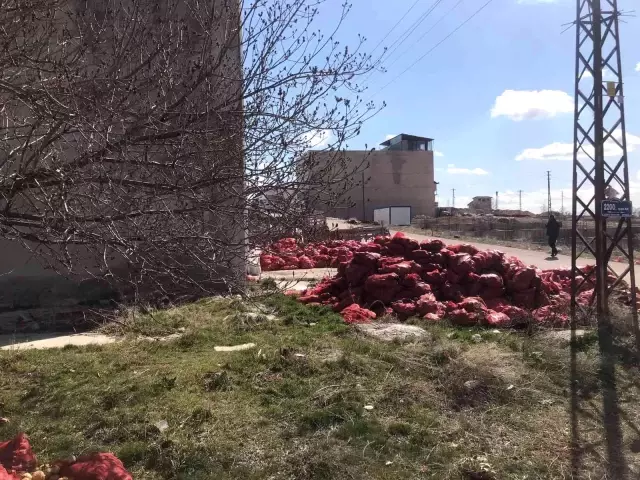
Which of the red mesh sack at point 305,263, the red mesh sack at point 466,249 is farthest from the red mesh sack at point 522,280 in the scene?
the red mesh sack at point 305,263

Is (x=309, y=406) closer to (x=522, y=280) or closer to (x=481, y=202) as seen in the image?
(x=522, y=280)

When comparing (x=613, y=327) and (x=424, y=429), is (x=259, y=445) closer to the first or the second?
(x=424, y=429)

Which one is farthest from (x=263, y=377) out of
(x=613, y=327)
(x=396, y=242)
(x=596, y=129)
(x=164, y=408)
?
(x=396, y=242)

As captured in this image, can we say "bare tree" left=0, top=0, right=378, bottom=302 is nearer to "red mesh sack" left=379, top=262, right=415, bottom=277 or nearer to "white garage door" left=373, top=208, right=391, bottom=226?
"red mesh sack" left=379, top=262, right=415, bottom=277

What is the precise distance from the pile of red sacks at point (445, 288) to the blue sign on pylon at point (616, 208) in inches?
42.0

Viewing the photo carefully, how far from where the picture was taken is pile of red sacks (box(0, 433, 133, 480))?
3.49m

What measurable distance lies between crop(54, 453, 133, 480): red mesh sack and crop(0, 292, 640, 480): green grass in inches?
29.2

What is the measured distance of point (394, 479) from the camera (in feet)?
13.7

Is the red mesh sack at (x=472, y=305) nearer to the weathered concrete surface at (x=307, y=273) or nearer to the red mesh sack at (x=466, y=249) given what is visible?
the red mesh sack at (x=466, y=249)

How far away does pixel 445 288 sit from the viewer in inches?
444

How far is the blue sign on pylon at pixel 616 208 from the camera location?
870cm

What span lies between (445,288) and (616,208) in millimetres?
3528

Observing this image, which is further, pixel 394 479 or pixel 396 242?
pixel 396 242

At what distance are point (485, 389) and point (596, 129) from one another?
195 inches
